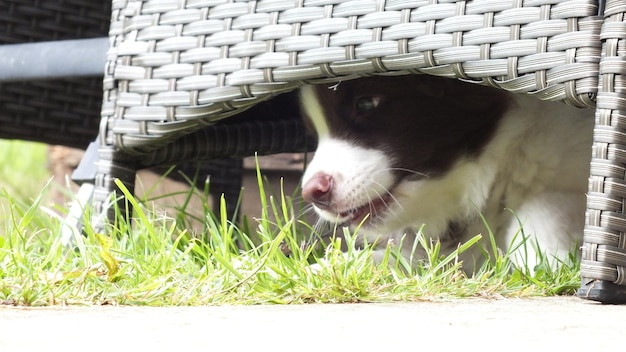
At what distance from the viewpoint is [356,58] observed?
1.71 metres

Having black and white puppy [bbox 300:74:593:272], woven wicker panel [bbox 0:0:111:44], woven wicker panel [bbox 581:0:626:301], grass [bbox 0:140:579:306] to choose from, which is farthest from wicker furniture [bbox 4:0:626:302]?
woven wicker panel [bbox 0:0:111:44]

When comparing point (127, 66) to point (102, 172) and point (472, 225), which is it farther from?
point (472, 225)

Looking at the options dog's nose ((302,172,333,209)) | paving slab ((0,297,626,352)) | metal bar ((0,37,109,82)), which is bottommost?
paving slab ((0,297,626,352))

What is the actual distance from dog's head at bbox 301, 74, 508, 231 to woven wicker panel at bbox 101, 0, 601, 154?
9.4 inches

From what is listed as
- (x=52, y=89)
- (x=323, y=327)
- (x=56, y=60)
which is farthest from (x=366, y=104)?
(x=323, y=327)

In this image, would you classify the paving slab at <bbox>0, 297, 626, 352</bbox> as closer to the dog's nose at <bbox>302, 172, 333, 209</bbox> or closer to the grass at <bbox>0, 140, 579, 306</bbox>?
the grass at <bbox>0, 140, 579, 306</bbox>

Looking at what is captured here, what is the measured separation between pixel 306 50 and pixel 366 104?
386 mm

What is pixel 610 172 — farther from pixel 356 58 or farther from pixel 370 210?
pixel 370 210

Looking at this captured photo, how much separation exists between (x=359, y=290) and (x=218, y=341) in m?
0.45

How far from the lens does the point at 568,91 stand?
1482 mm

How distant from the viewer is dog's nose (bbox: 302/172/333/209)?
2.04m

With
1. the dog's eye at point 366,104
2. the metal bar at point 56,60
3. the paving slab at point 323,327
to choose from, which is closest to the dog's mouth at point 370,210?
the dog's eye at point 366,104

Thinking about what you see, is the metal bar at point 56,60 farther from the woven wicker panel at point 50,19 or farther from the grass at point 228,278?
the grass at point 228,278

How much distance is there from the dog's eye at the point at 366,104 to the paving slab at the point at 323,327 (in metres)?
0.83
